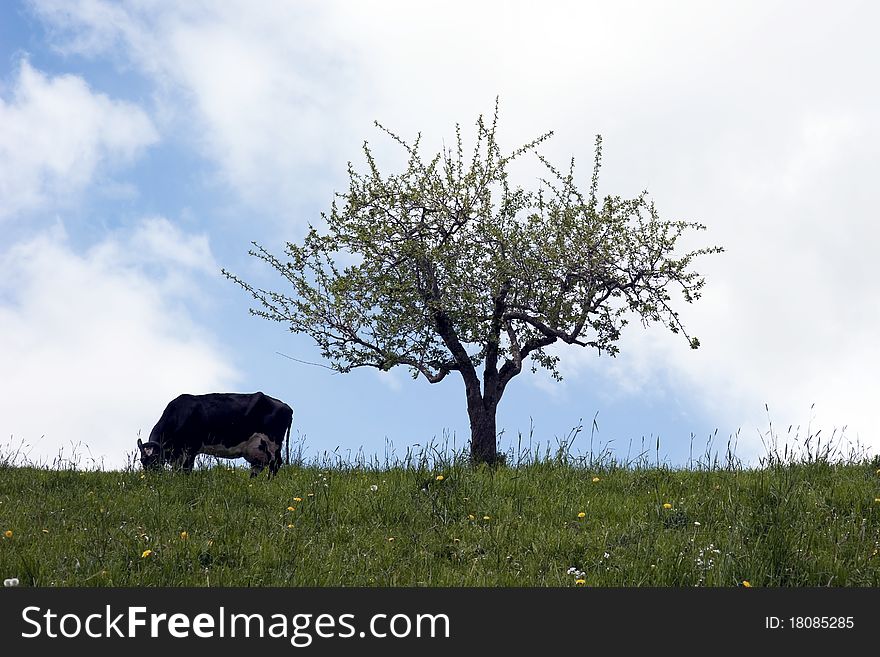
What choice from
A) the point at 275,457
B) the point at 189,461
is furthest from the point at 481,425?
the point at 189,461

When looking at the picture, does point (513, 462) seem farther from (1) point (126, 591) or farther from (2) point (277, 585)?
(1) point (126, 591)

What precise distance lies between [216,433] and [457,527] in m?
6.98

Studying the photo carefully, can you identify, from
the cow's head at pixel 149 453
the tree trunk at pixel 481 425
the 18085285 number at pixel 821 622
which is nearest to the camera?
the 18085285 number at pixel 821 622

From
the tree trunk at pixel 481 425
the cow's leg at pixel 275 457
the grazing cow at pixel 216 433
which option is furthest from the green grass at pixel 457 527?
the tree trunk at pixel 481 425

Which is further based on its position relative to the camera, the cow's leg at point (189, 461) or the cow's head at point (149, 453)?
the cow's head at point (149, 453)

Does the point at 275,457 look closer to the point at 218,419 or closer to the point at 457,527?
the point at 218,419

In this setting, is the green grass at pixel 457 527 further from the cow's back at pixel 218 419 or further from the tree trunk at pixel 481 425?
the tree trunk at pixel 481 425

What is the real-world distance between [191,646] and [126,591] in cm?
117

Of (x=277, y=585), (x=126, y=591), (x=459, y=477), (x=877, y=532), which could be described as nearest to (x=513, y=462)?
(x=459, y=477)

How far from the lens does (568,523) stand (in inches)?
428

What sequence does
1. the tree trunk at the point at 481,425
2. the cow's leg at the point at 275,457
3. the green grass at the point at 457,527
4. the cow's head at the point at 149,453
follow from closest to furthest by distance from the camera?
the green grass at the point at 457,527
the cow's leg at the point at 275,457
the cow's head at the point at 149,453
the tree trunk at the point at 481,425

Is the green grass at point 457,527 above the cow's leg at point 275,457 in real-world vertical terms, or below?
below

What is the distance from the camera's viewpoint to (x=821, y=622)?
25.1ft

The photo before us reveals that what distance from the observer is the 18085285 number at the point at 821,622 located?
7.58 m
